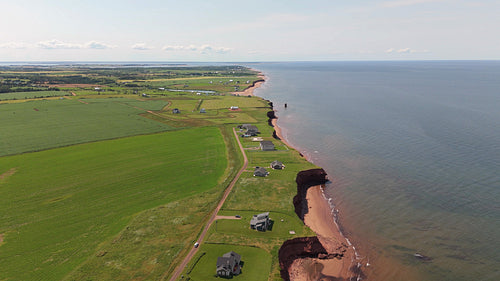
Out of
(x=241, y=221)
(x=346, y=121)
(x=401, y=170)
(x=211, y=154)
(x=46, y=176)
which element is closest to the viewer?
(x=241, y=221)

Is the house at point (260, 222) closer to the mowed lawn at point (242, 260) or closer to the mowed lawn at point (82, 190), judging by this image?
the mowed lawn at point (242, 260)

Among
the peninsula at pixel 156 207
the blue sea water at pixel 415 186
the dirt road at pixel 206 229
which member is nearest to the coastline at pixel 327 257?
the peninsula at pixel 156 207

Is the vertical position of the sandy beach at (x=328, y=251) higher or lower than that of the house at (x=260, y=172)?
lower

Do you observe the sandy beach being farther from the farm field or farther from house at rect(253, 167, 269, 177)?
house at rect(253, 167, 269, 177)

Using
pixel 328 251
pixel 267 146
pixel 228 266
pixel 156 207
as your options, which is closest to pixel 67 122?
pixel 156 207

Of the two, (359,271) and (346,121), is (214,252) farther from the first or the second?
(346,121)

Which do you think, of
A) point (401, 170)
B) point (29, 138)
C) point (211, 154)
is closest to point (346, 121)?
point (401, 170)

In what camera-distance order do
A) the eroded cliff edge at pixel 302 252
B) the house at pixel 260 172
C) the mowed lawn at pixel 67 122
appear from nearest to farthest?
the eroded cliff edge at pixel 302 252, the house at pixel 260 172, the mowed lawn at pixel 67 122

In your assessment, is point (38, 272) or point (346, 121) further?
point (346, 121)
